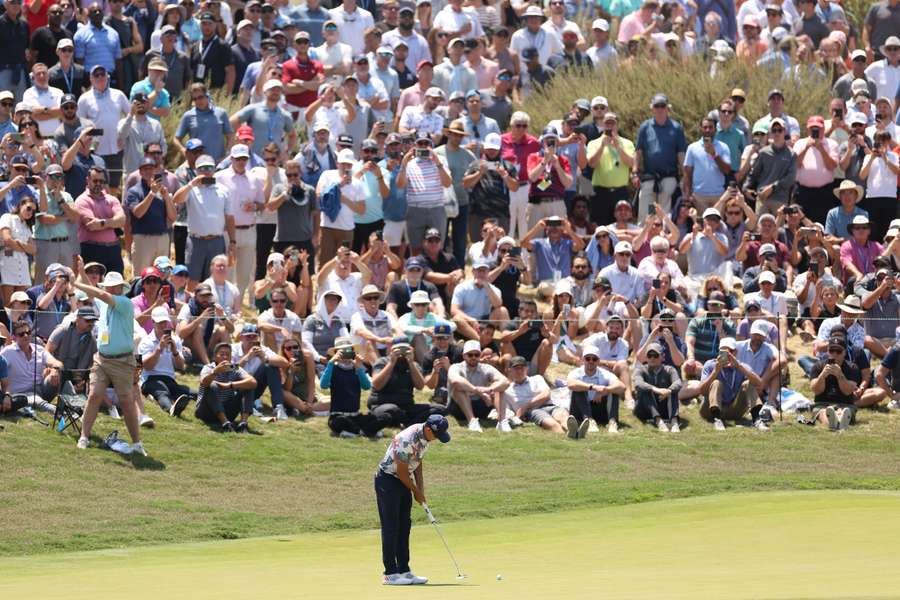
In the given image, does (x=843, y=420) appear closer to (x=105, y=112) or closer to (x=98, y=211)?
(x=98, y=211)

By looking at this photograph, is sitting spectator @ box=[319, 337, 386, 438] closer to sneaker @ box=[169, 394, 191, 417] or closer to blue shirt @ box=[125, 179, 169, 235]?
sneaker @ box=[169, 394, 191, 417]

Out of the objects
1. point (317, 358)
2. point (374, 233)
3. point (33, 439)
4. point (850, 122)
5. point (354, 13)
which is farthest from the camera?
point (354, 13)

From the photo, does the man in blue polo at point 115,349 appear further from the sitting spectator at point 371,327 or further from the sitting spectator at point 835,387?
the sitting spectator at point 835,387

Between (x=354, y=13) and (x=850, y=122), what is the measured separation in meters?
7.94

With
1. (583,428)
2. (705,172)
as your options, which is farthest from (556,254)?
(583,428)

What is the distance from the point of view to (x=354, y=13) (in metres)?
29.9

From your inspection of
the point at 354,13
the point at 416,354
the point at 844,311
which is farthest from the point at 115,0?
the point at 844,311

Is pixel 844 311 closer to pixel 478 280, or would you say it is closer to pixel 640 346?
pixel 640 346

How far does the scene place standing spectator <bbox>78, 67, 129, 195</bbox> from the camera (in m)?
25.7

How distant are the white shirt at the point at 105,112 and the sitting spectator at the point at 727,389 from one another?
28.1 ft

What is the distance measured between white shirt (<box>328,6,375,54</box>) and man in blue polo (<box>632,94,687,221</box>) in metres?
4.98

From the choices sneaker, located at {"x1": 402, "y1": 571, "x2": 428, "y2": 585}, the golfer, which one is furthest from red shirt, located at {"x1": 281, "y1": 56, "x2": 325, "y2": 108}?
sneaker, located at {"x1": 402, "y1": 571, "x2": 428, "y2": 585}

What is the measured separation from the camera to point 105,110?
84.6ft

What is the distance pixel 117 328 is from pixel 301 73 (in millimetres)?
8446
